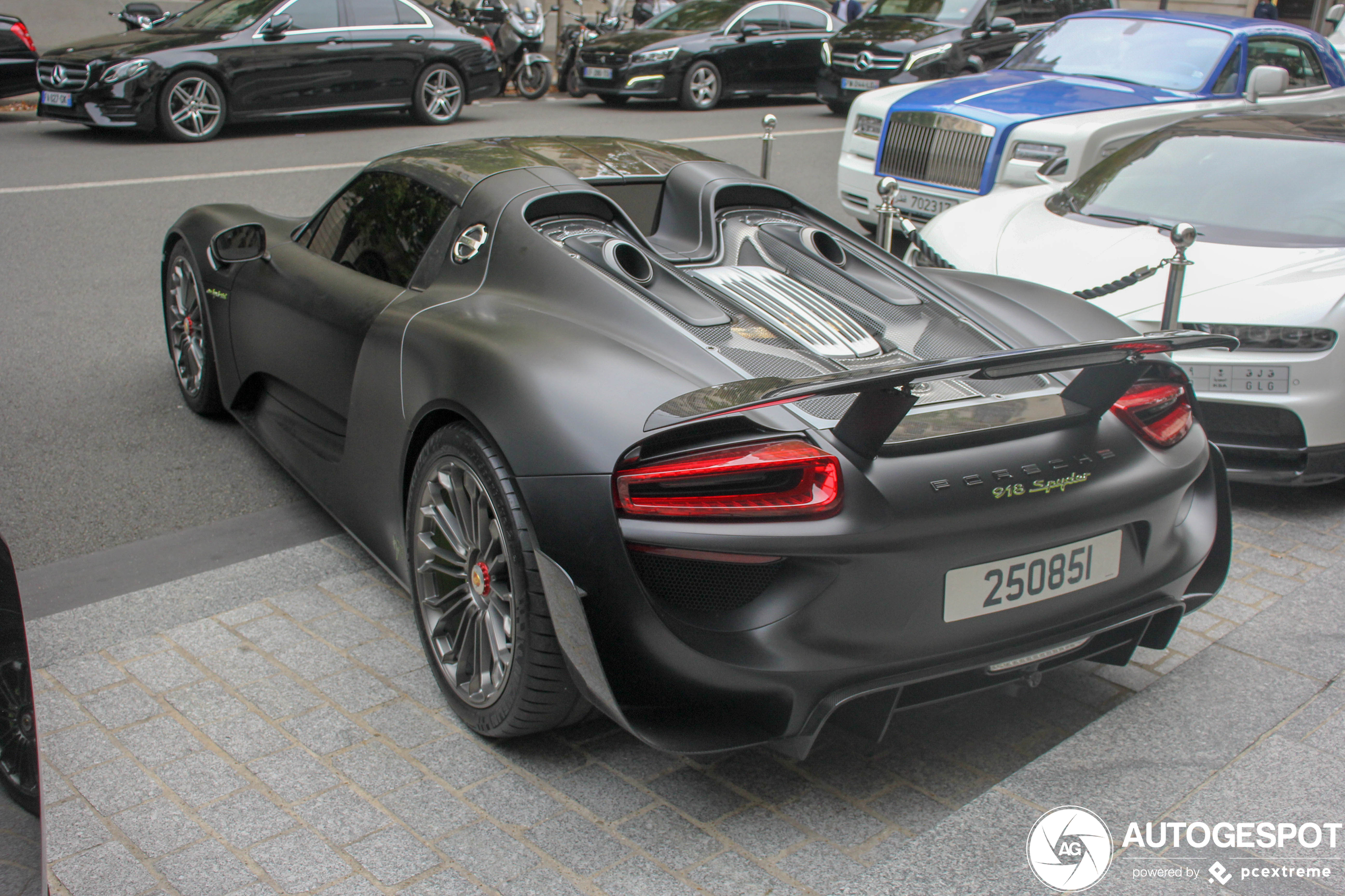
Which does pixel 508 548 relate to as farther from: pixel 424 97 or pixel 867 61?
pixel 867 61

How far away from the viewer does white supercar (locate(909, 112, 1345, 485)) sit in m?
4.28

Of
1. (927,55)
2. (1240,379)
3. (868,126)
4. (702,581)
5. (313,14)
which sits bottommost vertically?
(1240,379)

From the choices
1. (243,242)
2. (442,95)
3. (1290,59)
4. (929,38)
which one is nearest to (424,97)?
(442,95)

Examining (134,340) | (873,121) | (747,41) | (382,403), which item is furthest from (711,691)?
(747,41)

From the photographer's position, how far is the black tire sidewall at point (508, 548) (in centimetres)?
257

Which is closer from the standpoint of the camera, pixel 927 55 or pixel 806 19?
pixel 927 55

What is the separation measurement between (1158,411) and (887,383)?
986 mm

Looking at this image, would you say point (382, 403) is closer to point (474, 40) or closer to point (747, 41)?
point (474, 40)

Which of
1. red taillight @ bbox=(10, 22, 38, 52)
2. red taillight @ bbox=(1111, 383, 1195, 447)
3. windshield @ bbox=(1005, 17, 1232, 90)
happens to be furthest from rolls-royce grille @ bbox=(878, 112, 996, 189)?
red taillight @ bbox=(10, 22, 38, 52)

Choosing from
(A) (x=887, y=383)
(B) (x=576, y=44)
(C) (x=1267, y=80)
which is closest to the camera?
(A) (x=887, y=383)

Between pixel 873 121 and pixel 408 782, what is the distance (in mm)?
7121

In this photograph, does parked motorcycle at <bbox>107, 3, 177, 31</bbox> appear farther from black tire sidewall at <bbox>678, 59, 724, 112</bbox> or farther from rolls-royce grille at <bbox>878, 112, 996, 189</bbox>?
rolls-royce grille at <bbox>878, 112, 996, 189</bbox>

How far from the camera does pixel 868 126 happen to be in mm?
8781

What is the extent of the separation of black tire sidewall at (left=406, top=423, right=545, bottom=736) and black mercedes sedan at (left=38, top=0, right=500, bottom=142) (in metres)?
9.94
